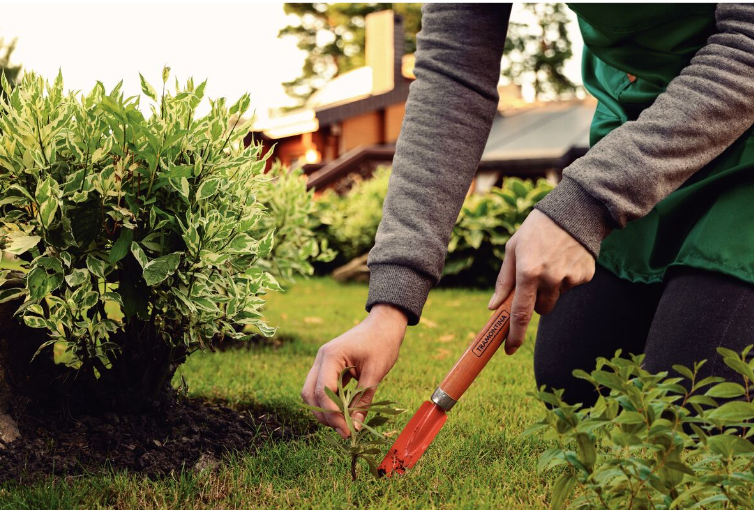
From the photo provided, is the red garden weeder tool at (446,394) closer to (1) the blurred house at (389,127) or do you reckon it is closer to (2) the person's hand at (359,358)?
(2) the person's hand at (359,358)

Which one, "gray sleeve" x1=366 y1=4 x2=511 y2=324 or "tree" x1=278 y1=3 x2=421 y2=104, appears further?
"tree" x1=278 y1=3 x2=421 y2=104

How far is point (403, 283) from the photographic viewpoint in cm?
Result: 186

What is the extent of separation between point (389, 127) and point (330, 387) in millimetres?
17115

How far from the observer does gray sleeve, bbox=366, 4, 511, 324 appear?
6.21 feet

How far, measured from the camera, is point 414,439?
1778 millimetres

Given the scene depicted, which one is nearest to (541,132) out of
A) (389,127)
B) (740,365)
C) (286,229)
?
(389,127)

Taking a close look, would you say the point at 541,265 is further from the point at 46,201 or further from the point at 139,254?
the point at 46,201

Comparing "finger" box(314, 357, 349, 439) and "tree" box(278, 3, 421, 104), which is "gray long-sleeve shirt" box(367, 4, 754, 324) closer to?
"finger" box(314, 357, 349, 439)

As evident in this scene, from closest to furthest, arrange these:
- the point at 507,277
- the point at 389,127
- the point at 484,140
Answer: the point at 507,277 < the point at 484,140 < the point at 389,127

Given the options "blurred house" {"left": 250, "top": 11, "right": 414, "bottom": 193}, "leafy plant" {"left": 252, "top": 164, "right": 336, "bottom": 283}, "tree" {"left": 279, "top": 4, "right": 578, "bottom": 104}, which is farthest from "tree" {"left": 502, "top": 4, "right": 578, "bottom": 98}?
"leafy plant" {"left": 252, "top": 164, "right": 336, "bottom": 283}

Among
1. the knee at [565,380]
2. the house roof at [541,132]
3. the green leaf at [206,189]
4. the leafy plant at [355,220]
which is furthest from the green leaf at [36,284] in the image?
the house roof at [541,132]

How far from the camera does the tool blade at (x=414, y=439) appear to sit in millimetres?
1761

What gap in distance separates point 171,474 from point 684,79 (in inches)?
66.3

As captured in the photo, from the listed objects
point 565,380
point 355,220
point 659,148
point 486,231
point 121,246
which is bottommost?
point 355,220
